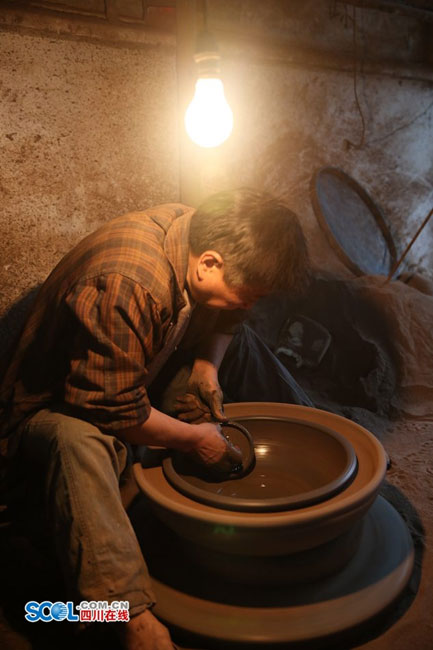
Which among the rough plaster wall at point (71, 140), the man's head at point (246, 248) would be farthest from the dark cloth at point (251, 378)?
the rough plaster wall at point (71, 140)

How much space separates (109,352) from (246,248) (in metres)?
0.63

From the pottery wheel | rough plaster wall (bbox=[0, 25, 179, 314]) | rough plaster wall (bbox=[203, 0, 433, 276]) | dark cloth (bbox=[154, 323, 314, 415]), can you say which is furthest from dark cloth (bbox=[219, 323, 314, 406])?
rough plaster wall (bbox=[203, 0, 433, 276])

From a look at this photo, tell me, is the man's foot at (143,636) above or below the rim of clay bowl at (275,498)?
below

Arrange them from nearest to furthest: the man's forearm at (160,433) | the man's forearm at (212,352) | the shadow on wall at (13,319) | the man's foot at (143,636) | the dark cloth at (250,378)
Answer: the man's foot at (143,636) → the man's forearm at (160,433) → the man's forearm at (212,352) → the dark cloth at (250,378) → the shadow on wall at (13,319)

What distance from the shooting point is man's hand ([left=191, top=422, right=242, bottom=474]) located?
2096 millimetres

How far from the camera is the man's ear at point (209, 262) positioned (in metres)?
2.00

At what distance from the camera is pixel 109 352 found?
5.83 ft

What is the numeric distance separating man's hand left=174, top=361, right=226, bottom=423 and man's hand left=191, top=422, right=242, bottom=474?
0.23m

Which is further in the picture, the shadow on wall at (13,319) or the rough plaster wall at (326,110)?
the rough plaster wall at (326,110)

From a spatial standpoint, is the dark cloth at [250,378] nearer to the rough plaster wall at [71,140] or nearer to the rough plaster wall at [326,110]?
the rough plaster wall at [71,140]

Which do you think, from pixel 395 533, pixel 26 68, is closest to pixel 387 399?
pixel 395 533

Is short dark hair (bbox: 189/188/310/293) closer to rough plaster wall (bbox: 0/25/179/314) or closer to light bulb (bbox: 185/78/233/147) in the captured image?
light bulb (bbox: 185/78/233/147)

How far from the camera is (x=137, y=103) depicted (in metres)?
3.69

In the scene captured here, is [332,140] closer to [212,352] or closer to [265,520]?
[212,352]
